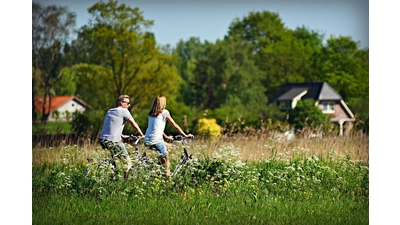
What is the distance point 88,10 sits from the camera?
32.9 feet

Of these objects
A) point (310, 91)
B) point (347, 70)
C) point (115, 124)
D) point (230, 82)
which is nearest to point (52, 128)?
point (115, 124)

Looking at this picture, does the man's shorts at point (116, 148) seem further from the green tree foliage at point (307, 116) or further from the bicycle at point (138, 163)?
the green tree foliage at point (307, 116)

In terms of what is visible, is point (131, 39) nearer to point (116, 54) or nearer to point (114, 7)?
point (116, 54)

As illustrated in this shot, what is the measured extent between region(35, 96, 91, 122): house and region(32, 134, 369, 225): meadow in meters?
1.11

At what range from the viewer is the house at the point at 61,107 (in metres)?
11.7

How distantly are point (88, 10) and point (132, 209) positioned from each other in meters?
2.96

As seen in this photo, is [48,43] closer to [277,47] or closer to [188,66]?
[277,47]

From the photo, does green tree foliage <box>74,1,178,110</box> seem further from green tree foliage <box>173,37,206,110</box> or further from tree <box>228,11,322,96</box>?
tree <box>228,11,322,96</box>

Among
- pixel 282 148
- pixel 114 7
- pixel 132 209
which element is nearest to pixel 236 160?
pixel 282 148

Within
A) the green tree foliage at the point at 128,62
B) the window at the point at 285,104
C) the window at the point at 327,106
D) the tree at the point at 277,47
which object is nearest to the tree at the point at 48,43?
the green tree foliage at the point at 128,62

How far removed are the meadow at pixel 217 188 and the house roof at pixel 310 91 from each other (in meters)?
2.39

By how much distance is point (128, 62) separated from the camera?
14531 mm

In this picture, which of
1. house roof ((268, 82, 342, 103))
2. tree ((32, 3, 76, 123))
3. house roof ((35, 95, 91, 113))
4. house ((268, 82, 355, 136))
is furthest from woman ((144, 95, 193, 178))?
house roof ((268, 82, 342, 103))
